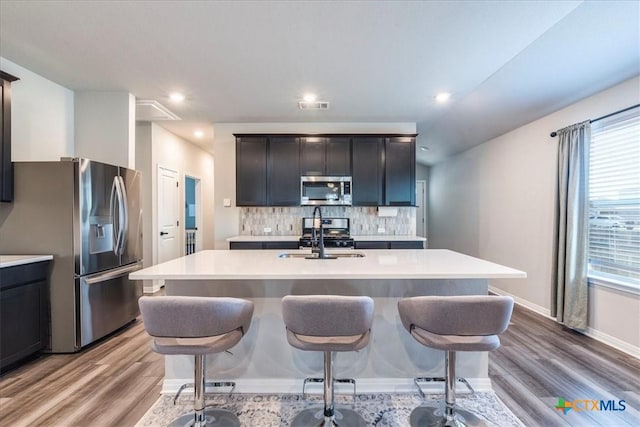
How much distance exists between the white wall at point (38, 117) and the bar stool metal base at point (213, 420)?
292cm

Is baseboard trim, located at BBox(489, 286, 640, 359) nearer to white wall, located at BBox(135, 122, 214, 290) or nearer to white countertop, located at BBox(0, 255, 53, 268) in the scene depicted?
white countertop, located at BBox(0, 255, 53, 268)

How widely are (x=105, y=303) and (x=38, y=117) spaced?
2.03 metres

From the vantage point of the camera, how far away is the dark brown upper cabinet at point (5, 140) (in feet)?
8.19

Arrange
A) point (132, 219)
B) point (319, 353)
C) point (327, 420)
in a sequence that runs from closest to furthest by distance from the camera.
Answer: point (327, 420), point (319, 353), point (132, 219)

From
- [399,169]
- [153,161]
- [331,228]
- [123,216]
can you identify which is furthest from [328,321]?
[153,161]

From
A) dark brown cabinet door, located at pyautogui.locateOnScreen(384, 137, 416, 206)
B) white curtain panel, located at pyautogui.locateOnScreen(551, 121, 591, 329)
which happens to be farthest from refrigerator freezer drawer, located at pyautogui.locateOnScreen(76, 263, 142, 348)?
white curtain panel, located at pyautogui.locateOnScreen(551, 121, 591, 329)

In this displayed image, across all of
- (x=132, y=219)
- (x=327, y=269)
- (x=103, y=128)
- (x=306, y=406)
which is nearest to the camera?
(x=327, y=269)

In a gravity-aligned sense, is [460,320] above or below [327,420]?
above

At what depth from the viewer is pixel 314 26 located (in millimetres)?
2201

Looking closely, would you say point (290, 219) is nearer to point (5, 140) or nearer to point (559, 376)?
point (5, 140)

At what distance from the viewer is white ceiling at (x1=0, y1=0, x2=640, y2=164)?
80.4 inches

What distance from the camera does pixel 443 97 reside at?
360 centimetres

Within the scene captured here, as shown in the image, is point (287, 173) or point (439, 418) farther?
point (287, 173)

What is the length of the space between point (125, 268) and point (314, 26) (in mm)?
3037
